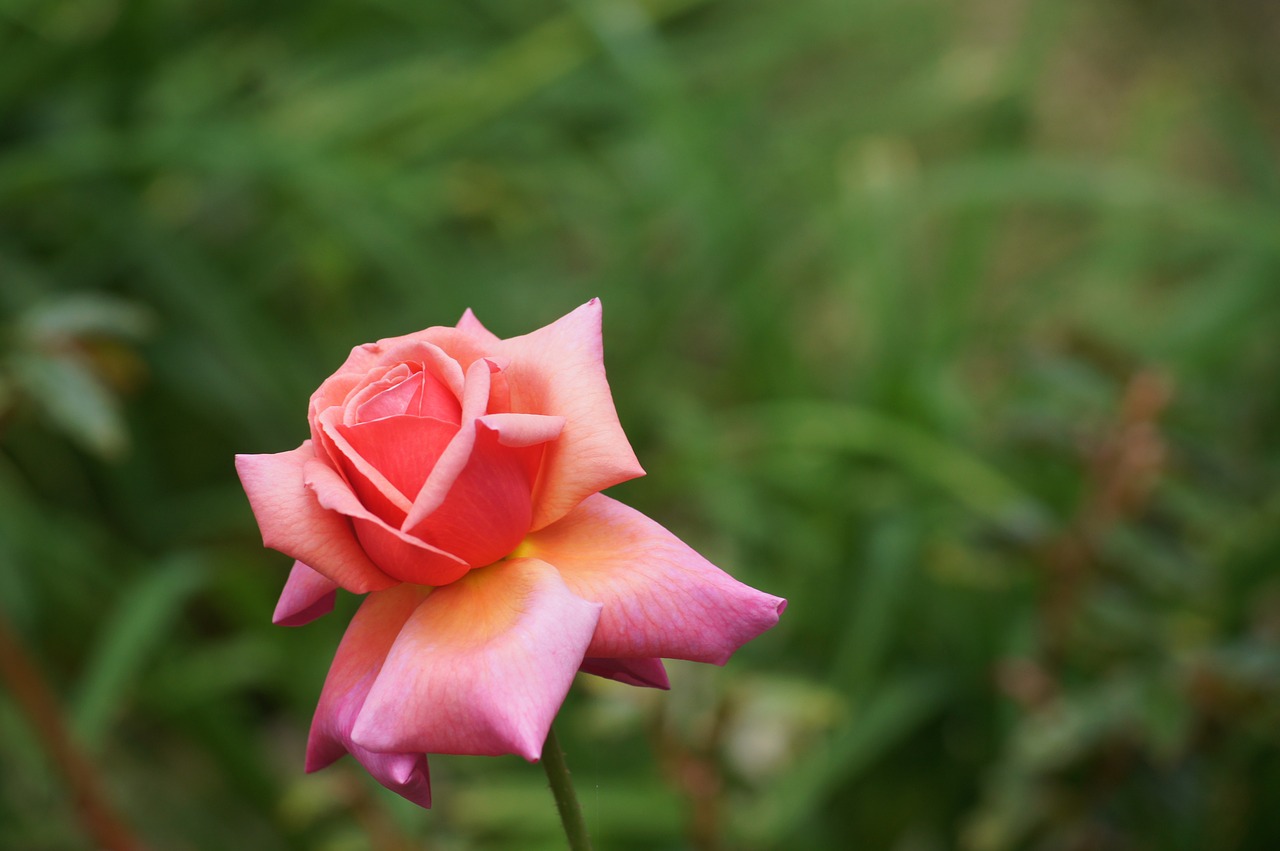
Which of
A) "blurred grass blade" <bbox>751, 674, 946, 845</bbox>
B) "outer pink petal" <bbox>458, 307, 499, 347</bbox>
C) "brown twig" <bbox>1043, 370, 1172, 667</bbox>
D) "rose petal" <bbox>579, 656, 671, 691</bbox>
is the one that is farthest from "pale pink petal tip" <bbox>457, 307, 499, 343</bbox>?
"blurred grass blade" <bbox>751, 674, 946, 845</bbox>

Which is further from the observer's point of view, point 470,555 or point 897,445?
point 897,445

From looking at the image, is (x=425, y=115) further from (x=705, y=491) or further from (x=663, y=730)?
(x=663, y=730)

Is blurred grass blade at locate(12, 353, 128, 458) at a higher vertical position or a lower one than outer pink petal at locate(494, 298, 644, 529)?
lower

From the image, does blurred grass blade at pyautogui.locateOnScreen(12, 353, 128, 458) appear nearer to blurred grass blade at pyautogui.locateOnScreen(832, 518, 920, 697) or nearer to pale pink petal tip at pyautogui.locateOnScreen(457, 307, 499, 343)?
pale pink petal tip at pyautogui.locateOnScreen(457, 307, 499, 343)

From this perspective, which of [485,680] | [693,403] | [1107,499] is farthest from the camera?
[693,403]

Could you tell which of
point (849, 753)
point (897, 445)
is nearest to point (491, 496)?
point (849, 753)

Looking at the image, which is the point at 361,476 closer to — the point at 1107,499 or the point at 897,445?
the point at 1107,499
